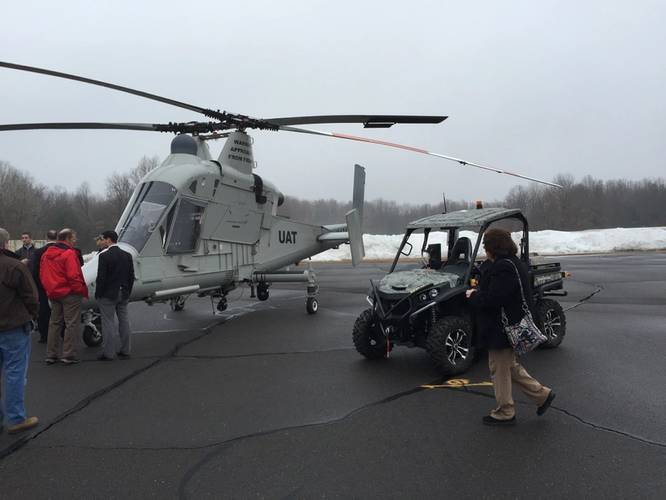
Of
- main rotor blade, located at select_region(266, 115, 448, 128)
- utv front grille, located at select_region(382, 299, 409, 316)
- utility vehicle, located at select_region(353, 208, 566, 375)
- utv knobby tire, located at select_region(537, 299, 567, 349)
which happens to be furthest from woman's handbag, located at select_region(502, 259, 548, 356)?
main rotor blade, located at select_region(266, 115, 448, 128)

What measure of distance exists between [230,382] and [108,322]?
91.7 inches

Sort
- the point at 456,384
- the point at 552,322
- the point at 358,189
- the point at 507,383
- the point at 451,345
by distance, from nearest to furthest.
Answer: the point at 507,383 → the point at 456,384 → the point at 451,345 → the point at 552,322 → the point at 358,189

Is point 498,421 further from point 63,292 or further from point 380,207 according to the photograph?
point 380,207

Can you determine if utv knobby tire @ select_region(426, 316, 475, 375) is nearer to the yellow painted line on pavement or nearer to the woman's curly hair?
the yellow painted line on pavement

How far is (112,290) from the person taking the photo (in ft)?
20.8

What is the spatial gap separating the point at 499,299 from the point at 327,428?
190 cm

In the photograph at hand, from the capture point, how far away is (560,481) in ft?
10.0

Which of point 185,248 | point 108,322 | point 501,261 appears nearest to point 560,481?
point 501,261

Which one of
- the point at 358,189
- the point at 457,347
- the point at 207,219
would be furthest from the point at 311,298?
the point at 457,347

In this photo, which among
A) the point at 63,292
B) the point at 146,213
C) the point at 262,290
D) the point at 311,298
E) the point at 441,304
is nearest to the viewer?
the point at 441,304

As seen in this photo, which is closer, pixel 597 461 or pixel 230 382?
pixel 597 461

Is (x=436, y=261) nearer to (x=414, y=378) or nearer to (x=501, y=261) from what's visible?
(x=414, y=378)

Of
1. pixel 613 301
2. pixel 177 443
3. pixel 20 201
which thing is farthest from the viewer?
pixel 20 201

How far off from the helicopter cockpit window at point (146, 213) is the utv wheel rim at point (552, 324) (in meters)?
6.33
